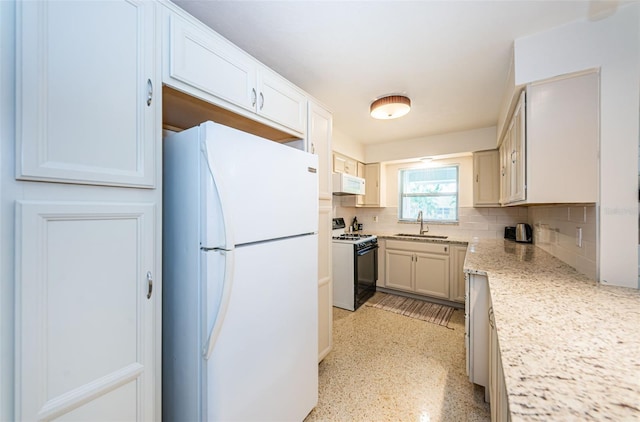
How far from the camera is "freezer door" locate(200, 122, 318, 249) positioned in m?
0.99

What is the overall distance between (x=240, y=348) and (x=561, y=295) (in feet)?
5.09

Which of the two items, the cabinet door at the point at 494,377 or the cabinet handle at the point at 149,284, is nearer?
the cabinet handle at the point at 149,284

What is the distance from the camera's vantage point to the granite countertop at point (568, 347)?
544 mm

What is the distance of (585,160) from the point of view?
139 cm

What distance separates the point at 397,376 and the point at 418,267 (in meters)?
1.82

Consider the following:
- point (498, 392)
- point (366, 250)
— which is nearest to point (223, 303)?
point (498, 392)

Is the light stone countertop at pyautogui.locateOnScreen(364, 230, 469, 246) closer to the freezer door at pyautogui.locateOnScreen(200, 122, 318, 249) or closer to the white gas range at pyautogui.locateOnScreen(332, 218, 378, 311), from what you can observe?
the white gas range at pyautogui.locateOnScreen(332, 218, 378, 311)

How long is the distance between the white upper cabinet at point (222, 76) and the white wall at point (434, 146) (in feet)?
8.60

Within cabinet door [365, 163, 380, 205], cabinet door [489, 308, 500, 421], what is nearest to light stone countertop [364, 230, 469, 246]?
cabinet door [365, 163, 380, 205]

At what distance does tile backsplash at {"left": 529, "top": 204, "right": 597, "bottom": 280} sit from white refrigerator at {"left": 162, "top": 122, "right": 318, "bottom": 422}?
1768 mm

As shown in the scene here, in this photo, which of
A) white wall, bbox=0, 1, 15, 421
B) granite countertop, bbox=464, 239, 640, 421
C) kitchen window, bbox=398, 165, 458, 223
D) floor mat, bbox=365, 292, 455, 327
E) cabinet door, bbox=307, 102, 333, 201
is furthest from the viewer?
kitchen window, bbox=398, 165, 458, 223

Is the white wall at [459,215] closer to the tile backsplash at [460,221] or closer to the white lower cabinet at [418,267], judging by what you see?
the tile backsplash at [460,221]

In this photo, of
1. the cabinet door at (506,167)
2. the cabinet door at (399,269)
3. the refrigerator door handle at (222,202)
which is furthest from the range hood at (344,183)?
the refrigerator door handle at (222,202)

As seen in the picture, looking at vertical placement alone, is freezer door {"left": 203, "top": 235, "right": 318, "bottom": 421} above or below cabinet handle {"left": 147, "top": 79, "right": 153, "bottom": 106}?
below
